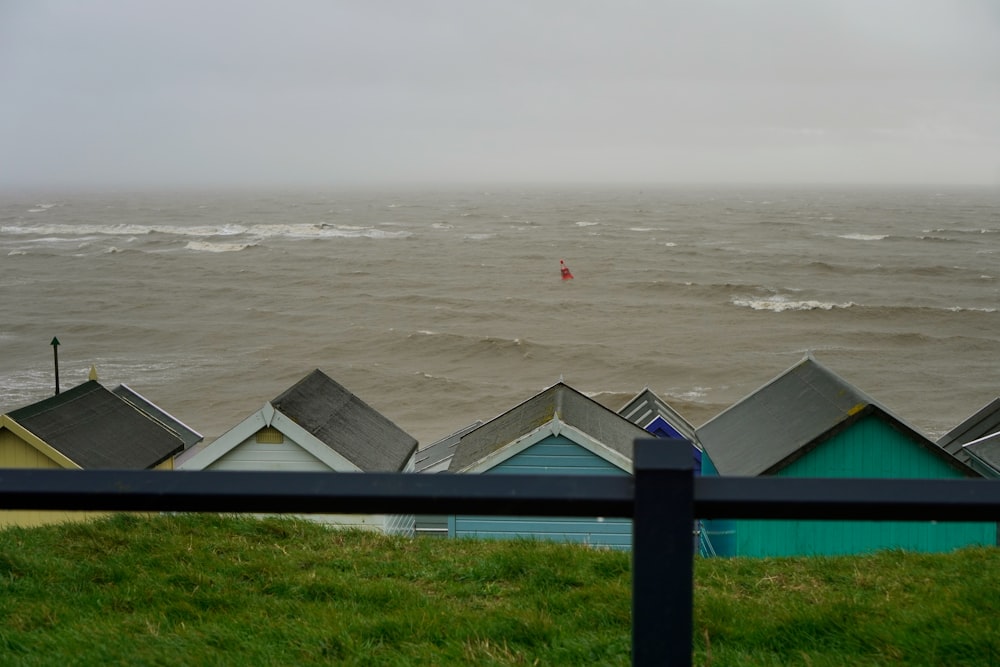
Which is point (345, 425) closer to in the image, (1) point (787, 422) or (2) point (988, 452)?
(1) point (787, 422)

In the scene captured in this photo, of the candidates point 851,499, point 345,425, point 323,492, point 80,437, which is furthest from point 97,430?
point 851,499

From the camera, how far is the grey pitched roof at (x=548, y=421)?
1205 cm

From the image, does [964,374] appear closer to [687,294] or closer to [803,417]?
[687,294]

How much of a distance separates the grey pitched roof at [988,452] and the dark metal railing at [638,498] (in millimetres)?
11106

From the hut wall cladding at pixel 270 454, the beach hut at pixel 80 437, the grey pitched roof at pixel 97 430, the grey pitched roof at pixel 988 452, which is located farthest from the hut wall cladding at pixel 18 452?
the grey pitched roof at pixel 988 452

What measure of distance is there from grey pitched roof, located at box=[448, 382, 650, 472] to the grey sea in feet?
52.4

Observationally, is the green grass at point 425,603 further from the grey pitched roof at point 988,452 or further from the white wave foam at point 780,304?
the white wave foam at point 780,304

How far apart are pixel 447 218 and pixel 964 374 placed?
10436 centimetres

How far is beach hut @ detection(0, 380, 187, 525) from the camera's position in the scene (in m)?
11.2

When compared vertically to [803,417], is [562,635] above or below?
above

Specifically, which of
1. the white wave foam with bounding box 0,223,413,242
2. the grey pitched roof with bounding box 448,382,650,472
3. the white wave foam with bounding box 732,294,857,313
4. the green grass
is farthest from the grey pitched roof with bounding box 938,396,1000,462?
the white wave foam with bounding box 0,223,413,242

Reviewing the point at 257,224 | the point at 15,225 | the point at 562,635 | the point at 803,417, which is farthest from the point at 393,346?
the point at 15,225

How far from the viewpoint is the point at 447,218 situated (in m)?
138

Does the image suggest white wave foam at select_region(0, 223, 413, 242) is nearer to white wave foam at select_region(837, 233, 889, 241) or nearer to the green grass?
white wave foam at select_region(837, 233, 889, 241)
